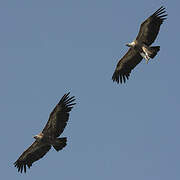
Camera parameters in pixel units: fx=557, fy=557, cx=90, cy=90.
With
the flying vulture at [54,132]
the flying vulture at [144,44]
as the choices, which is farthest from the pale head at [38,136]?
the flying vulture at [144,44]

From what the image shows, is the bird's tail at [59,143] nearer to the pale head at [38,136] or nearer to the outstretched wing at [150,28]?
the pale head at [38,136]

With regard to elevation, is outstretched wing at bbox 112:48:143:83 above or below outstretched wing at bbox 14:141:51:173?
above

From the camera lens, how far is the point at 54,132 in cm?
2144

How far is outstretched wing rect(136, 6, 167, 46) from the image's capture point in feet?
75.8

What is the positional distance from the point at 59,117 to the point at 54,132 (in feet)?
2.17

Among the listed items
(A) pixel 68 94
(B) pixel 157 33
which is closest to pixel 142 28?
(B) pixel 157 33

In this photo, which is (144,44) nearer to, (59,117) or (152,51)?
(152,51)

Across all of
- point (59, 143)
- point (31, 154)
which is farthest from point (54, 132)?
point (31, 154)

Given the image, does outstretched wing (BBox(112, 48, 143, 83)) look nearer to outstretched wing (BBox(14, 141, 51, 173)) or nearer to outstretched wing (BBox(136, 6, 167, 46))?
outstretched wing (BBox(136, 6, 167, 46))

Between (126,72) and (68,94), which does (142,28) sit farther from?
(68,94)

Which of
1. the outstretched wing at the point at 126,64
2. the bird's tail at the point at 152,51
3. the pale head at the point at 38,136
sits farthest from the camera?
the outstretched wing at the point at 126,64

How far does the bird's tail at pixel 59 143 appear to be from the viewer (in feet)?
69.3

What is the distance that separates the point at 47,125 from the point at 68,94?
57.5 inches

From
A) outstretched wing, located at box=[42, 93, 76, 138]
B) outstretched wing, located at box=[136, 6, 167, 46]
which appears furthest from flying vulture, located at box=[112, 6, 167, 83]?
outstretched wing, located at box=[42, 93, 76, 138]
